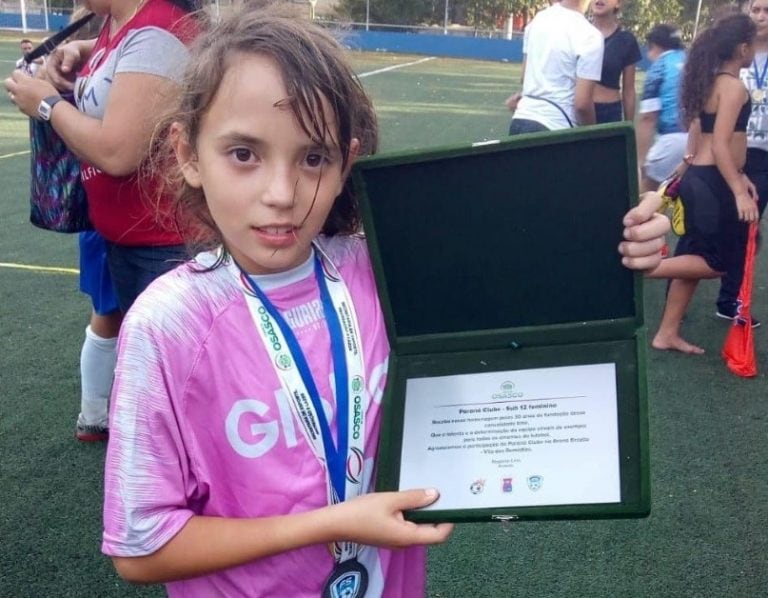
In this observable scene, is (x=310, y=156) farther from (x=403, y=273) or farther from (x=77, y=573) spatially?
(x=77, y=573)

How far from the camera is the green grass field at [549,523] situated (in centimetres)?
271

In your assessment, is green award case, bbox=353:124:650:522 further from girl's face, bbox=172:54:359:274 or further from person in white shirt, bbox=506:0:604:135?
person in white shirt, bbox=506:0:604:135

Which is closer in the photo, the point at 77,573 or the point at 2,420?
the point at 77,573

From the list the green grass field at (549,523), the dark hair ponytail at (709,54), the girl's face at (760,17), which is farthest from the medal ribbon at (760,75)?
the green grass field at (549,523)

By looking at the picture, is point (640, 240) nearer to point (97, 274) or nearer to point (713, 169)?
point (97, 274)

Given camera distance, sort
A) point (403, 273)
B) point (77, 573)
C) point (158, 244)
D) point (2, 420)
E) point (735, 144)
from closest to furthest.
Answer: point (403, 273), point (158, 244), point (77, 573), point (2, 420), point (735, 144)

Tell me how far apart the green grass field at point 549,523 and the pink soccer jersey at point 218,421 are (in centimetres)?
37

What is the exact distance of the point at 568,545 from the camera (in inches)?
113

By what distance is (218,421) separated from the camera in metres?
1.13

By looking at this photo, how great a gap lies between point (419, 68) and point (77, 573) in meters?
25.0

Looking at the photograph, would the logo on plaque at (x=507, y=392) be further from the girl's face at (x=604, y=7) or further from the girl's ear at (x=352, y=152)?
the girl's face at (x=604, y=7)

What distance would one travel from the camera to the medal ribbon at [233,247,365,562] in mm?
1165

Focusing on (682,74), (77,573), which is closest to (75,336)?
(77,573)

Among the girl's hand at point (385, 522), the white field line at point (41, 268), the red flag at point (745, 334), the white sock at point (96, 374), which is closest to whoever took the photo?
the girl's hand at point (385, 522)
